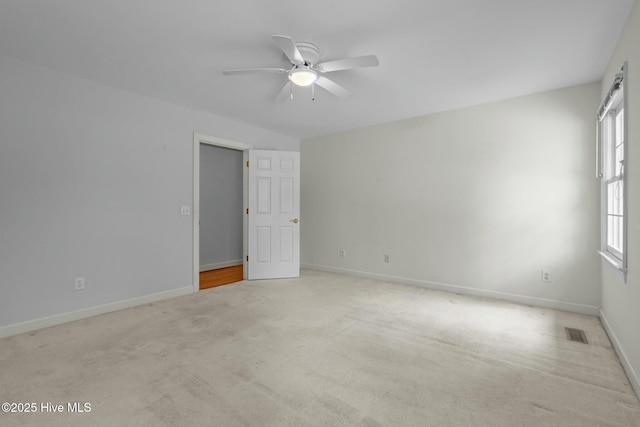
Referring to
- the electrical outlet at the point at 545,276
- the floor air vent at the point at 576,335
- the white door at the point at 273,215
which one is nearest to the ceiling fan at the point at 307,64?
the white door at the point at 273,215

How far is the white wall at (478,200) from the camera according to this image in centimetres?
317

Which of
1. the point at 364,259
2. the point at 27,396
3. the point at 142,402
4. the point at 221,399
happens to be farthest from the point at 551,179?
the point at 27,396

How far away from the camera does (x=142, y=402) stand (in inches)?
66.3

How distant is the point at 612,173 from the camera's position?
269cm

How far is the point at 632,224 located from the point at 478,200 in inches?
71.5

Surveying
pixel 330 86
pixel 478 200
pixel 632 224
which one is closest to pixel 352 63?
pixel 330 86

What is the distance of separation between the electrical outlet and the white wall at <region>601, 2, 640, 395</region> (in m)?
0.98

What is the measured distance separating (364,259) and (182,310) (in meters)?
2.74

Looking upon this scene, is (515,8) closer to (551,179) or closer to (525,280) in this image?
(551,179)

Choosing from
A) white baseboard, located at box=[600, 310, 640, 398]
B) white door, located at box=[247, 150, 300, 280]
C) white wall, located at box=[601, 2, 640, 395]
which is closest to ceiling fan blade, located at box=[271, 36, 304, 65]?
white wall, located at box=[601, 2, 640, 395]

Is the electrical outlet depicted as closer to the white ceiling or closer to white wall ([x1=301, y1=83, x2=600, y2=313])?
white wall ([x1=301, y1=83, x2=600, y2=313])

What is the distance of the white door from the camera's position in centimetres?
465

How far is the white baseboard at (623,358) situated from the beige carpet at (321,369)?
0.05 metres

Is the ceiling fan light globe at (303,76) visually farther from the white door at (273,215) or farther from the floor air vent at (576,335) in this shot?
the floor air vent at (576,335)
